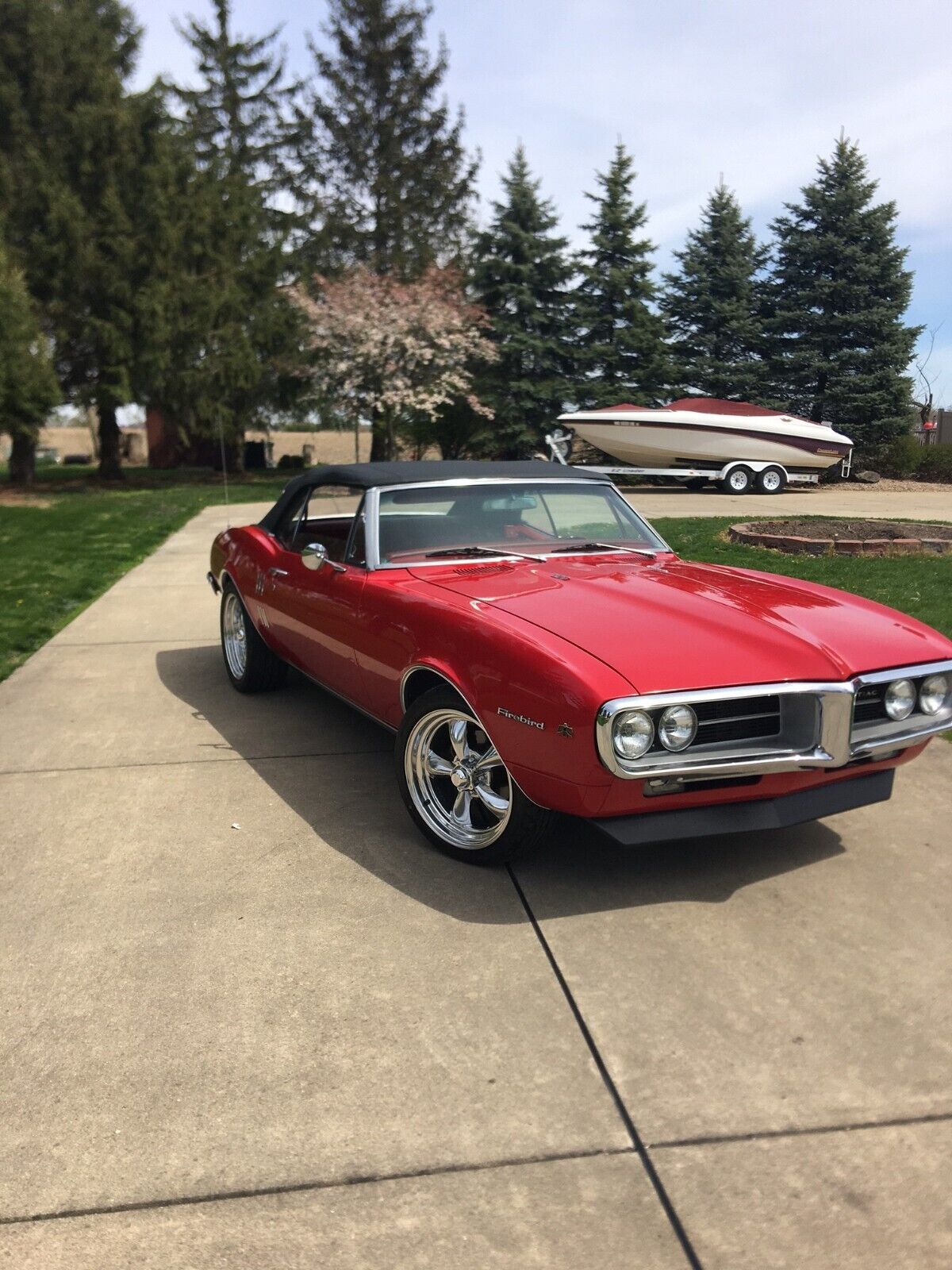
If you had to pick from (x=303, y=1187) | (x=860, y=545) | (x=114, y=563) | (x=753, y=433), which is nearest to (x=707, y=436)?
(x=753, y=433)

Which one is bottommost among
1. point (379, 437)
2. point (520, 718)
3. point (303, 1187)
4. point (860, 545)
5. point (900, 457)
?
point (303, 1187)

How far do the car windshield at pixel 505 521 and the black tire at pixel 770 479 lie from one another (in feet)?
Result: 64.3

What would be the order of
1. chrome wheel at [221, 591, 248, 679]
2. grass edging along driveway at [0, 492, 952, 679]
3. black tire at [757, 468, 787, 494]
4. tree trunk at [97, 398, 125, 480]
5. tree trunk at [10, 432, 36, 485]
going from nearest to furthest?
chrome wheel at [221, 591, 248, 679]
grass edging along driveway at [0, 492, 952, 679]
black tire at [757, 468, 787, 494]
tree trunk at [10, 432, 36, 485]
tree trunk at [97, 398, 125, 480]

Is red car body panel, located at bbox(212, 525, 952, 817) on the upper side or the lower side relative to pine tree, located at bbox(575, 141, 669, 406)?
lower

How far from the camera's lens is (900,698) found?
146 inches

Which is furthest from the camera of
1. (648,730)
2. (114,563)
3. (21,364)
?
(21,364)

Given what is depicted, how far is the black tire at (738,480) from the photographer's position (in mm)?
23562

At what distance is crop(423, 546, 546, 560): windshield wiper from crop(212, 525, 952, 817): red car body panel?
123 millimetres

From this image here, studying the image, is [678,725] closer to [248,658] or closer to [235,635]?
[248,658]

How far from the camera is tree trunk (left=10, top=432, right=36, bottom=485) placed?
25906 mm

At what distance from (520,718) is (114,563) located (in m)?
9.79

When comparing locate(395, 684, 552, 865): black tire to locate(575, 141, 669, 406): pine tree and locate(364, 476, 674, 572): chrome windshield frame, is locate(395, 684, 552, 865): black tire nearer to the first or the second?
locate(364, 476, 674, 572): chrome windshield frame

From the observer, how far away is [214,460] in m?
35.2

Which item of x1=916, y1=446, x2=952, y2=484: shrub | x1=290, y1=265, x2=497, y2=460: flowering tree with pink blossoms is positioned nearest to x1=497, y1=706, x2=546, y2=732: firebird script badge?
x1=290, y1=265, x2=497, y2=460: flowering tree with pink blossoms
